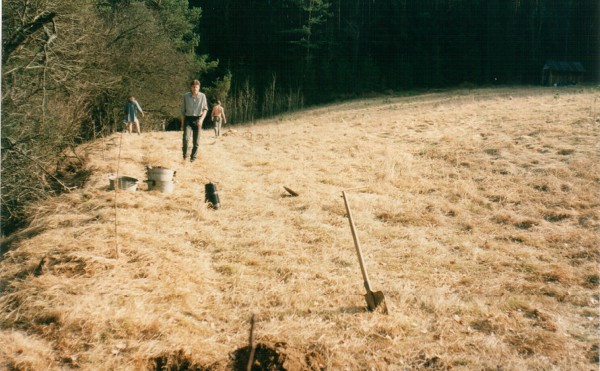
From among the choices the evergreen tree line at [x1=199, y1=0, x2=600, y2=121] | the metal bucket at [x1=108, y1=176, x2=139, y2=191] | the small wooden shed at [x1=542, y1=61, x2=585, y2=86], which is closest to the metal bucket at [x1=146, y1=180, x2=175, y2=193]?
the metal bucket at [x1=108, y1=176, x2=139, y2=191]

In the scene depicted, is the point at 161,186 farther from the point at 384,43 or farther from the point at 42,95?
the point at 384,43

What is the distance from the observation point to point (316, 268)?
5703mm

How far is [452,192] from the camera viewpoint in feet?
29.9

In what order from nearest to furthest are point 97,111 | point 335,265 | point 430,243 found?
1. point 335,265
2. point 430,243
3. point 97,111

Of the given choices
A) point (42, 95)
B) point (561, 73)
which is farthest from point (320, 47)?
point (42, 95)

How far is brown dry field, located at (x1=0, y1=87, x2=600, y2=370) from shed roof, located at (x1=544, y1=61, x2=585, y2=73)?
2229 centimetres

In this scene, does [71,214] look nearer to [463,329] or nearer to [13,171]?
[13,171]

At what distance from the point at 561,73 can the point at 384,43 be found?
41.1ft

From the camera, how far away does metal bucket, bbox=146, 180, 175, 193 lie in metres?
8.20

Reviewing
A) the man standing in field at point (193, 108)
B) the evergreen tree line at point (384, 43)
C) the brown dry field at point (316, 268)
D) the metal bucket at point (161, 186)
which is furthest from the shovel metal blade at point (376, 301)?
the evergreen tree line at point (384, 43)

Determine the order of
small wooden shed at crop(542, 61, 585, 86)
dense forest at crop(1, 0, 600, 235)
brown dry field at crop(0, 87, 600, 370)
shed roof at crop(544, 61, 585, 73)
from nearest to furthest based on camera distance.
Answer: brown dry field at crop(0, 87, 600, 370), dense forest at crop(1, 0, 600, 235), small wooden shed at crop(542, 61, 585, 86), shed roof at crop(544, 61, 585, 73)

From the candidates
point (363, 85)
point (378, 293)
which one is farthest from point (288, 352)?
point (363, 85)

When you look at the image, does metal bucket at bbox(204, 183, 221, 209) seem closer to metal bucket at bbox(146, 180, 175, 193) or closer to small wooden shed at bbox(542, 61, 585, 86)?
metal bucket at bbox(146, 180, 175, 193)

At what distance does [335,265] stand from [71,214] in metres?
4.34
